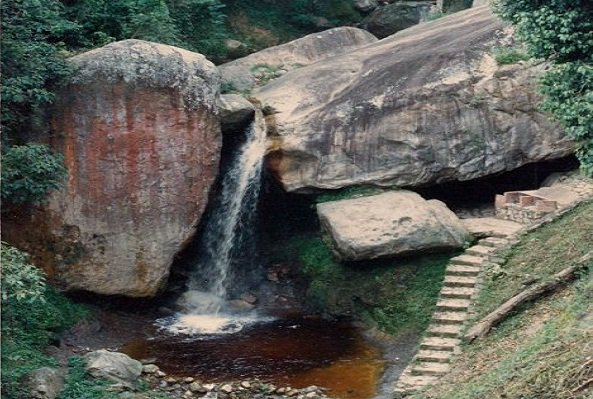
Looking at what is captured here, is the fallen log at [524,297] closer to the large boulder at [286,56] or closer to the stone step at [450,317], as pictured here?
the stone step at [450,317]

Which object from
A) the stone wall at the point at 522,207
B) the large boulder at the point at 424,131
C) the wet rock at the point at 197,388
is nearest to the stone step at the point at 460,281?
the stone wall at the point at 522,207

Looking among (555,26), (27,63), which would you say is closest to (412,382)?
(555,26)

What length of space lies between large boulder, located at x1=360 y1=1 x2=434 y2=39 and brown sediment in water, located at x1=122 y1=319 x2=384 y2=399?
39.6 ft

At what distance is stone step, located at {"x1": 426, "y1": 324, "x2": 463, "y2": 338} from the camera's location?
1602cm

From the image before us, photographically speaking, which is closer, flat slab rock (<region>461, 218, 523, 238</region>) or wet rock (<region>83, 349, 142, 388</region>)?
wet rock (<region>83, 349, 142, 388</region>)

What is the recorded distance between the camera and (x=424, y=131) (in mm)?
20047

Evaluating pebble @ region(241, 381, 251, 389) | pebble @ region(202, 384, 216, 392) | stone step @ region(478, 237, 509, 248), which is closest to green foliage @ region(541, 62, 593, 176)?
stone step @ region(478, 237, 509, 248)

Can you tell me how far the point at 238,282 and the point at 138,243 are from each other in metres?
2.68

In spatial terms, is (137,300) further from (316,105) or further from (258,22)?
(258,22)

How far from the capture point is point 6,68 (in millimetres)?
17031

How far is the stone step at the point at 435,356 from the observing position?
1540cm

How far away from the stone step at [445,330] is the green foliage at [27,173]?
7.22 m

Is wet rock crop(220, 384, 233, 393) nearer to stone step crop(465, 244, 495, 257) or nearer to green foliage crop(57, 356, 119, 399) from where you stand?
green foliage crop(57, 356, 119, 399)

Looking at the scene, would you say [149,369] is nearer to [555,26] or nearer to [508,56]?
[555,26]
